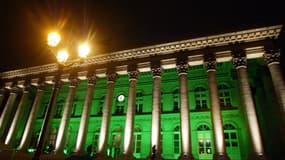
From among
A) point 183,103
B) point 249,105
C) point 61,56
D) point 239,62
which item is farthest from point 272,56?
point 61,56

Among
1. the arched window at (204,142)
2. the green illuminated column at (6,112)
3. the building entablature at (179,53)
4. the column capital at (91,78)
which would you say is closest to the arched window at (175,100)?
the arched window at (204,142)

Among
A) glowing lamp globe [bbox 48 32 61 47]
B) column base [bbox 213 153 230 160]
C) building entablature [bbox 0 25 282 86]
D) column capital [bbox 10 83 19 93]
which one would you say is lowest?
column base [bbox 213 153 230 160]

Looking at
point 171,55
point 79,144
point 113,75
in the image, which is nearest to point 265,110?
point 171,55

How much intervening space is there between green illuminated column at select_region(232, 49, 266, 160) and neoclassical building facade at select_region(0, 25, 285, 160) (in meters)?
0.06

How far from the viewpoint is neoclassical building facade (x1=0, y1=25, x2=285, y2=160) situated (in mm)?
17703

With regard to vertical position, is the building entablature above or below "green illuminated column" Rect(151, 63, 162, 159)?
above

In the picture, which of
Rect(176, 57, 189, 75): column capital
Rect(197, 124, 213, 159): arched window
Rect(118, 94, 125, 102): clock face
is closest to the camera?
Rect(176, 57, 189, 75): column capital

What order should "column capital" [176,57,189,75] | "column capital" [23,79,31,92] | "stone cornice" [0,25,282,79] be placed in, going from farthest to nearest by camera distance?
"column capital" [23,79,31,92] < "column capital" [176,57,189,75] < "stone cornice" [0,25,282,79]

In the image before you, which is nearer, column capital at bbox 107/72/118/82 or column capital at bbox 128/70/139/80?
column capital at bbox 128/70/139/80

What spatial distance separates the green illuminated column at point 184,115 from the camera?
55.9ft

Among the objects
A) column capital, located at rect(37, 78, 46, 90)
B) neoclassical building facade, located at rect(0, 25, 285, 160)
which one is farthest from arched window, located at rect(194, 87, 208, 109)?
column capital, located at rect(37, 78, 46, 90)

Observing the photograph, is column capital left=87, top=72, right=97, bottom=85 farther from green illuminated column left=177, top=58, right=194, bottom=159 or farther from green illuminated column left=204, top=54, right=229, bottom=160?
green illuminated column left=204, top=54, right=229, bottom=160

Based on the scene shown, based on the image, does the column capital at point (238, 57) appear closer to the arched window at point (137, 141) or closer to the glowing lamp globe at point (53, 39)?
the arched window at point (137, 141)

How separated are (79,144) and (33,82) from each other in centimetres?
1261
